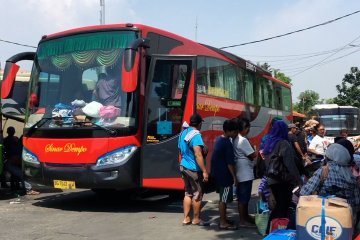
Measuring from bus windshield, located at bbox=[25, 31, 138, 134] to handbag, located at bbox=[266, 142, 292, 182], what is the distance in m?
3.02

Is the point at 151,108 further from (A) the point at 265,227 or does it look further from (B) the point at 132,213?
(A) the point at 265,227

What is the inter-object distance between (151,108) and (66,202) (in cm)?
288

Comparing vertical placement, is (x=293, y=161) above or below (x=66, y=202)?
above

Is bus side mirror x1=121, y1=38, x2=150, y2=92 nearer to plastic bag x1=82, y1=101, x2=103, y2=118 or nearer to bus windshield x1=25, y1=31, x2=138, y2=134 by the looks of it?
bus windshield x1=25, y1=31, x2=138, y2=134

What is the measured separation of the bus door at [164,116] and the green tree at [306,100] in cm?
6647

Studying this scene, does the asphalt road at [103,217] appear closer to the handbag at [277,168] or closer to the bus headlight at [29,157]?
the bus headlight at [29,157]

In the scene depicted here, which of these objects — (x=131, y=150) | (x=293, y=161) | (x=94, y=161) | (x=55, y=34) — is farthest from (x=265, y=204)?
(x=55, y=34)

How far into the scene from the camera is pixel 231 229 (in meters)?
7.05

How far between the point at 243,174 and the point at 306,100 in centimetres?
7163

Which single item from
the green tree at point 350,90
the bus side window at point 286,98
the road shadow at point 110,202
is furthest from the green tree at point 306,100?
the road shadow at point 110,202

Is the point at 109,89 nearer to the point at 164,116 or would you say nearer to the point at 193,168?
the point at 164,116

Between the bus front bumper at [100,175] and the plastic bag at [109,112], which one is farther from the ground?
the plastic bag at [109,112]

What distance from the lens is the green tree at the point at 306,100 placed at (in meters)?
74.2

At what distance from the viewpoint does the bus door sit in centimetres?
843
